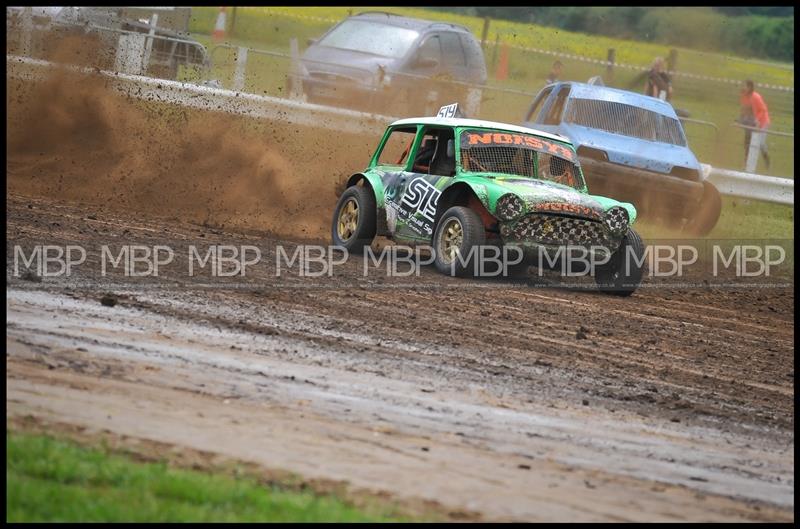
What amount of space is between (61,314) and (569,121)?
10.1 metres

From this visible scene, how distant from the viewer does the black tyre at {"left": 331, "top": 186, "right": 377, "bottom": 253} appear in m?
12.6

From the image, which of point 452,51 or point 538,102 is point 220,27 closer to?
point 452,51

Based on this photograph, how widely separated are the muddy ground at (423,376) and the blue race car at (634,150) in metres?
2.72

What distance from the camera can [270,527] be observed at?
14.0 feet

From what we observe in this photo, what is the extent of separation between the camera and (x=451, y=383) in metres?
7.14

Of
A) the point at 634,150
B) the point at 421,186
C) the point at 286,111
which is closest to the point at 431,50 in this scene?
the point at 286,111

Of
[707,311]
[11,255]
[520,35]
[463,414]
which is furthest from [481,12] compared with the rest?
[463,414]

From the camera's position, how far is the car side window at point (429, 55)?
21.5 m

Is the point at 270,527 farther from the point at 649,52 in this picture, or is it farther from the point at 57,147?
the point at 649,52

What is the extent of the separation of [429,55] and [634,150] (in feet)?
21.5

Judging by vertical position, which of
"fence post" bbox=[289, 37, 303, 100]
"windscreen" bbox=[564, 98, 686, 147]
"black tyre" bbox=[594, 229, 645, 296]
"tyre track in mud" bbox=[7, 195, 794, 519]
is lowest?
"tyre track in mud" bbox=[7, 195, 794, 519]

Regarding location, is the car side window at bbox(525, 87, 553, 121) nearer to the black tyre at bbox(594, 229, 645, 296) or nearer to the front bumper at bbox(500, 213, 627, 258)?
the black tyre at bbox(594, 229, 645, 296)

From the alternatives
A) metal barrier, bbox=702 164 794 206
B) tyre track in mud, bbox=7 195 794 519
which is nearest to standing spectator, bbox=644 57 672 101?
metal barrier, bbox=702 164 794 206

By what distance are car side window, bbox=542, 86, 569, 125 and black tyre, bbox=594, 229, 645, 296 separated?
17.9ft
